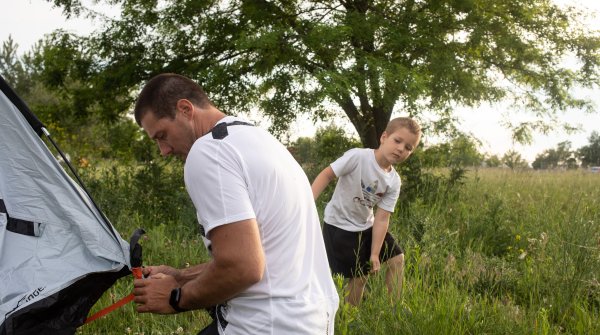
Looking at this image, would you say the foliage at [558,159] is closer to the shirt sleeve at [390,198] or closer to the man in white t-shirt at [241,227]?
the shirt sleeve at [390,198]

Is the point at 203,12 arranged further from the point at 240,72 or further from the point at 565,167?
the point at 565,167

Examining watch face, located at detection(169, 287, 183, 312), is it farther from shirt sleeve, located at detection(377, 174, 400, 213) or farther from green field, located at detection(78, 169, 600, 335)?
shirt sleeve, located at detection(377, 174, 400, 213)

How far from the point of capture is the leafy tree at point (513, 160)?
417 inches

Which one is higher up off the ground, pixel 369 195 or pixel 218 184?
pixel 218 184

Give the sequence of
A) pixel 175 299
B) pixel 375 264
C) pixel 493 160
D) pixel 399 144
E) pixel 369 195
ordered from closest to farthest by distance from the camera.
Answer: pixel 175 299, pixel 375 264, pixel 399 144, pixel 369 195, pixel 493 160

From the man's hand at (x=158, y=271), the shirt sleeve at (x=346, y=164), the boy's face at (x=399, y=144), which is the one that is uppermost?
the boy's face at (x=399, y=144)

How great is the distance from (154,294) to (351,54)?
918 centimetres

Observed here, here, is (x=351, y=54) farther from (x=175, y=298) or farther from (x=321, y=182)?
(x=175, y=298)

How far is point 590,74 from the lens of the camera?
13250 millimetres

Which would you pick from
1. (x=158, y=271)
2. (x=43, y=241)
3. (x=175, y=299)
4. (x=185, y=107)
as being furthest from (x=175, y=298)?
(x=43, y=241)

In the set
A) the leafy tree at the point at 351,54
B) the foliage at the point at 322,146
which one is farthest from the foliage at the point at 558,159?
the foliage at the point at 322,146

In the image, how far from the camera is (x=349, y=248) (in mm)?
4941

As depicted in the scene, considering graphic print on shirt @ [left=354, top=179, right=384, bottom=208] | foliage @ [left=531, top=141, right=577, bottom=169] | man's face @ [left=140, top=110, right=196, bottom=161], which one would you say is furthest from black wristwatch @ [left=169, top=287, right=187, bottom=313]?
foliage @ [left=531, top=141, right=577, bottom=169]

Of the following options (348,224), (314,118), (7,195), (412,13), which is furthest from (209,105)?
(412,13)
